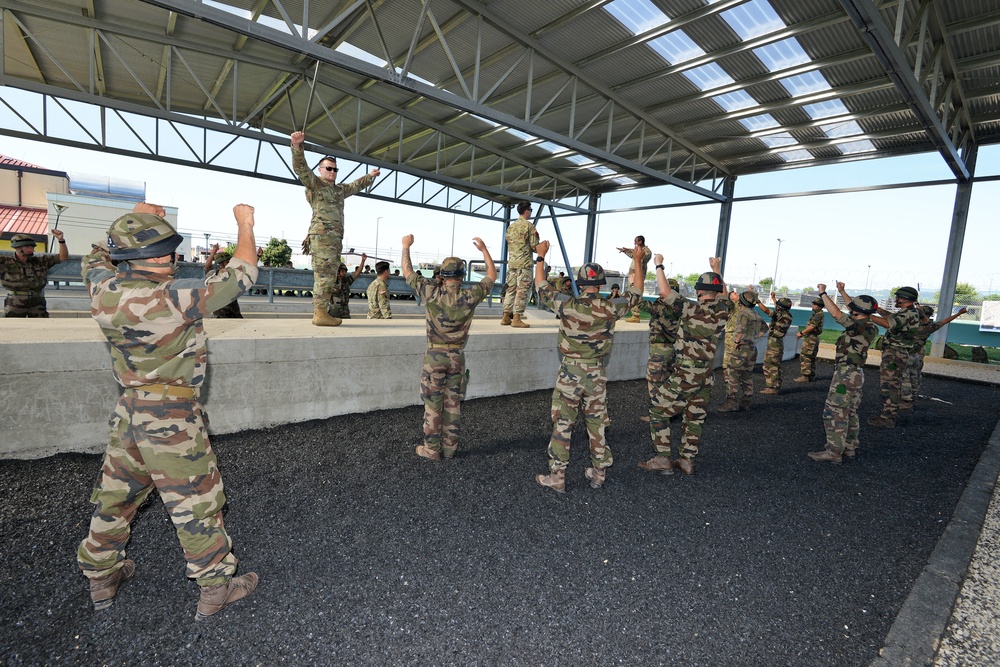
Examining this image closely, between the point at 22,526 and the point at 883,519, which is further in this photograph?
the point at 883,519

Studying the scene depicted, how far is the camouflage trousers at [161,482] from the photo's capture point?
2152mm

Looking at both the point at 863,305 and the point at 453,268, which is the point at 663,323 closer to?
the point at 863,305

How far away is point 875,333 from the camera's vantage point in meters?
5.20

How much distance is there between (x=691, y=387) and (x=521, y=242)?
3.87 meters

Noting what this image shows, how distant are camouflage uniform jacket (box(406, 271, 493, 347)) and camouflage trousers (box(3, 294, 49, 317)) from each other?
5.52 metres

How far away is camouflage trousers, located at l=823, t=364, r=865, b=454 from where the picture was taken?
5.24m

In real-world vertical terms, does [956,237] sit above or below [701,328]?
above

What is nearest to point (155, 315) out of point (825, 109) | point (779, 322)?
point (779, 322)

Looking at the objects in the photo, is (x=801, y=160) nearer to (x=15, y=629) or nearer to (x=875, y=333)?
(x=875, y=333)

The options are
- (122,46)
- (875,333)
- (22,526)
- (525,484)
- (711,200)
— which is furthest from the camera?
(711,200)

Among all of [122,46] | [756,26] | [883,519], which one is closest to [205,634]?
[883,519]

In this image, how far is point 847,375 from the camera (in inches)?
208

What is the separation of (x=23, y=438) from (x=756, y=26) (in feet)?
37.3

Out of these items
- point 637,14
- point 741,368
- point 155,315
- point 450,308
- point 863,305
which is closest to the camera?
point 155,315
